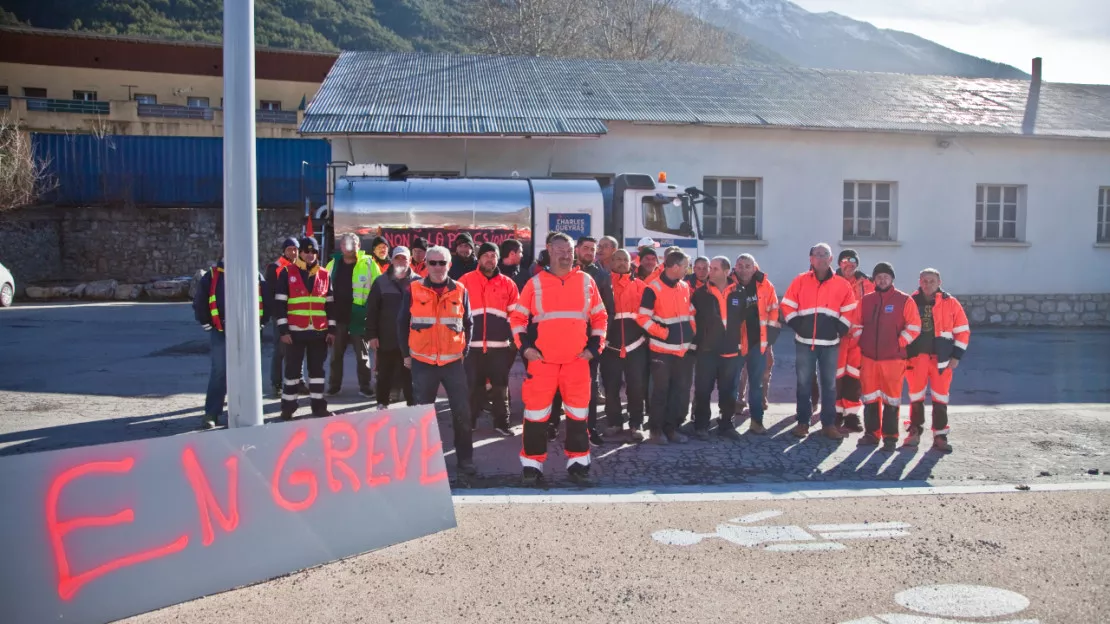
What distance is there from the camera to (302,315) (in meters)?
8.00

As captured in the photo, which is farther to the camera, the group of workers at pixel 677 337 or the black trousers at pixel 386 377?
the black trousers at pixel 386 377

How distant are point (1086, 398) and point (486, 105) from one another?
12578 millimetres

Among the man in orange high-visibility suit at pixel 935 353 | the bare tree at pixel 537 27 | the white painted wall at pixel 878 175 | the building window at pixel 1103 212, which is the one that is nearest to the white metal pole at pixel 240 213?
the man in orange high-visibility suit at pixel 935 353

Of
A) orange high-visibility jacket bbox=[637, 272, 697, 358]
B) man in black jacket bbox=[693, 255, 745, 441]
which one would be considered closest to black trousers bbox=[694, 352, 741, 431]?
man in black jacket bbox=[693, 255, 745, 441]

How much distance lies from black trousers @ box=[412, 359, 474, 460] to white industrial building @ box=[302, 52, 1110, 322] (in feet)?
36.8

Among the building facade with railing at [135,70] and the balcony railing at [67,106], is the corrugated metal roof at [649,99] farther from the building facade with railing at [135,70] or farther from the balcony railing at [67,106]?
the building facade with railing at [135,70]

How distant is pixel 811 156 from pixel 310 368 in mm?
14375

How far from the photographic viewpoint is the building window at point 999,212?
20.3 meters

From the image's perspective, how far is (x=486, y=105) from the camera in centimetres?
1841

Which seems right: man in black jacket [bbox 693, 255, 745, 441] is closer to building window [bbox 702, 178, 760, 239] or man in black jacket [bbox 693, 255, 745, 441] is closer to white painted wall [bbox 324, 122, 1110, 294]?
white painted wall [bbox 324, 122, 1110, 294]

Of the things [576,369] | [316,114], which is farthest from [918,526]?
[316,114]

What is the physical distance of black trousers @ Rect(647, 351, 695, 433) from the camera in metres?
7.75

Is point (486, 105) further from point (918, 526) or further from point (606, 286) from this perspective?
point (918, 526)

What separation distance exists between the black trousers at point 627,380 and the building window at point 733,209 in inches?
460
